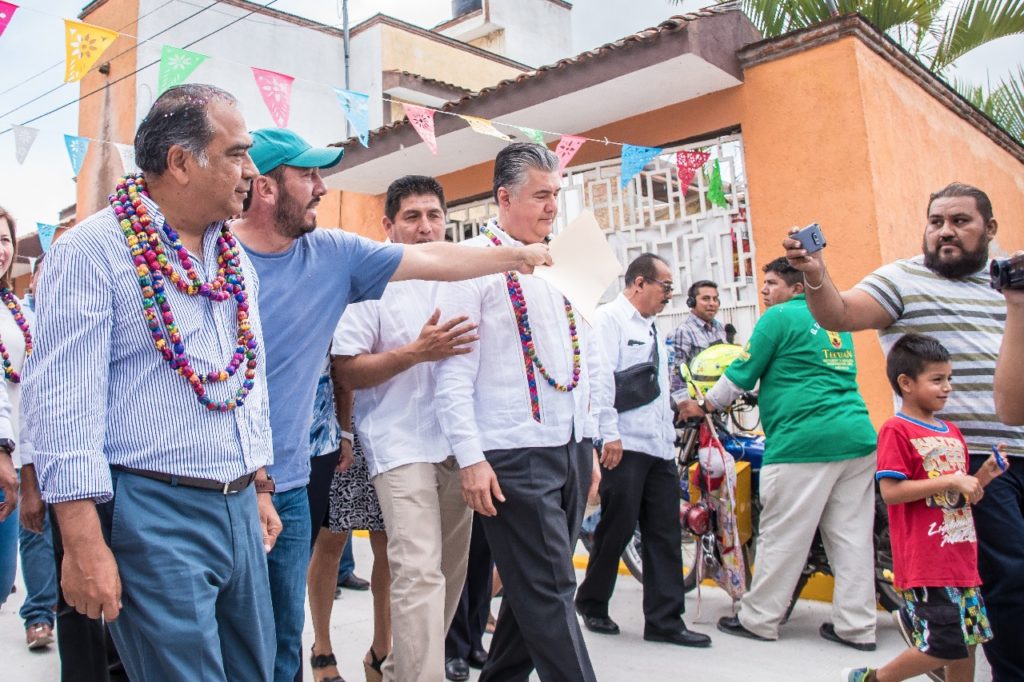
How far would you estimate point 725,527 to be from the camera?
5.30 m

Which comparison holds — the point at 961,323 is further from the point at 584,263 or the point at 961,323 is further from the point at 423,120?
the point at 423,120

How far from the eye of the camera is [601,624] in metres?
5.15

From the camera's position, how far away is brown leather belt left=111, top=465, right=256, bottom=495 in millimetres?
2018

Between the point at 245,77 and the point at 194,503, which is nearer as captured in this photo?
the point at 194,503

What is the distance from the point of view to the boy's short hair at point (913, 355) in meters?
3.43

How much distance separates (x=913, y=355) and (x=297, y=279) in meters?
2.26

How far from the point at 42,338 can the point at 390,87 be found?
49.3 ft

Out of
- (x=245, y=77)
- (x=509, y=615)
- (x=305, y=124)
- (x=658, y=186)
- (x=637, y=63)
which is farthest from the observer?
(x=305, y=124)

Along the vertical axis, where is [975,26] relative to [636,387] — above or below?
above

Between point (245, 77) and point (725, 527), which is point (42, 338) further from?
point (245, 77)

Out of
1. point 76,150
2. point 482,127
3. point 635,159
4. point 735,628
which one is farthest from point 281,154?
point 76,150

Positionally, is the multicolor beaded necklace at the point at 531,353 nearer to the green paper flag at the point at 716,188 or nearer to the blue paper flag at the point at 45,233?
the green paper flag at the point at 716,188

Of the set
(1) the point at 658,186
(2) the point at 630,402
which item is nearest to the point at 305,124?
(1) the point at 658,186

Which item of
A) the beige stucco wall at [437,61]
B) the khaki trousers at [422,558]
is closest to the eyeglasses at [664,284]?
the khaki trousers at [422,558]
